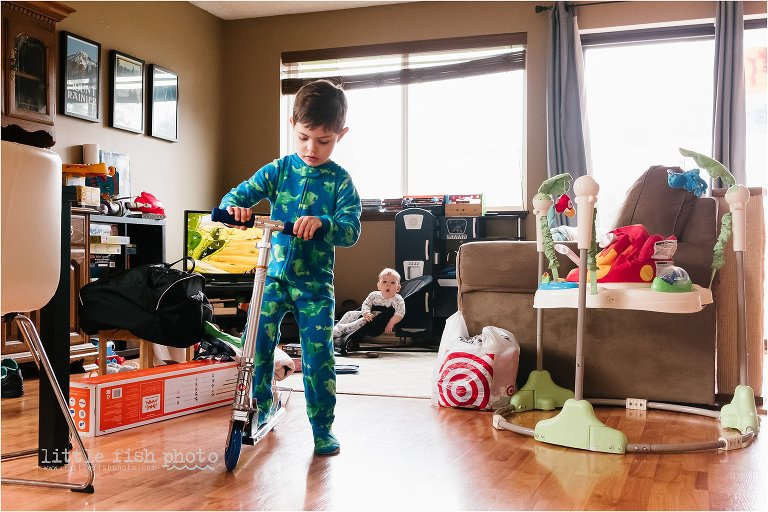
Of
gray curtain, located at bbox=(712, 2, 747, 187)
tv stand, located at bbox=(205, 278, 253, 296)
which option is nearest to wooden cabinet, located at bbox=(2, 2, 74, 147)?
tv stand, located at bbox=(205, 278, 253, 296)

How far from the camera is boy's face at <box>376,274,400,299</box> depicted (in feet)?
17.5

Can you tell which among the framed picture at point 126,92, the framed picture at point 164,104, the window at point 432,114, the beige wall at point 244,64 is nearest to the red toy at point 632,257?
the beige wall at point 244,64

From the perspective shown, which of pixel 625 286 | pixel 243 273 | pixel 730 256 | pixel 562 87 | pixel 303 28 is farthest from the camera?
pixel 303 28

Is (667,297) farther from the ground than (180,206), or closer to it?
closer to it

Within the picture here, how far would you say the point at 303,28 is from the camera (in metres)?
6.62

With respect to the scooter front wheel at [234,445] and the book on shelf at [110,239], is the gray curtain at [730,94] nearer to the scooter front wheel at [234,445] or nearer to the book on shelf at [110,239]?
the book on shelf at [110,239]

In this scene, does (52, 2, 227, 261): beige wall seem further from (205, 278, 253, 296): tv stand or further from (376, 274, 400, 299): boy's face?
(376, 274, 400, 299): boy's face

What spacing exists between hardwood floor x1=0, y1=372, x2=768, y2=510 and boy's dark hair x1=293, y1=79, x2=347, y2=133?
950mm

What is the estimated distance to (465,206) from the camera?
580cm

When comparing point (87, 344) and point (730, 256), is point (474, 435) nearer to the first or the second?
point (730, 256)

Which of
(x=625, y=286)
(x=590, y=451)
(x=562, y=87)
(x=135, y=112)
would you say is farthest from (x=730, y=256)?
(x=135, y=112)

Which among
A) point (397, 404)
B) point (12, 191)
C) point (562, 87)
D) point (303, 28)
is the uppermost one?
point (303, 28)

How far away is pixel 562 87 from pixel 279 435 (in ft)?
13.9

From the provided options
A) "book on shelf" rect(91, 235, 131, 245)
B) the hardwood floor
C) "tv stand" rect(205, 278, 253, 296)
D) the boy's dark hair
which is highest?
the boy's dark hair
